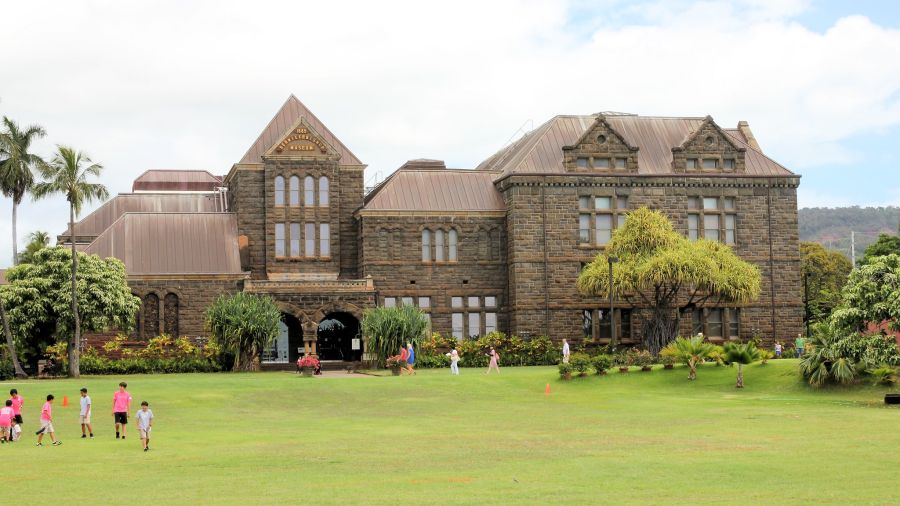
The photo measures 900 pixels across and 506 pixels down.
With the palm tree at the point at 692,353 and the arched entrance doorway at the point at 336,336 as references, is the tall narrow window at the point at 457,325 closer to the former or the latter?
the arched entrance doorway at the point at 336,336

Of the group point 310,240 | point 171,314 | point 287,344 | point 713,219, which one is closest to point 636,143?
point 713,219

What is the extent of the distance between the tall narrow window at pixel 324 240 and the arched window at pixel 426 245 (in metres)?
4.93

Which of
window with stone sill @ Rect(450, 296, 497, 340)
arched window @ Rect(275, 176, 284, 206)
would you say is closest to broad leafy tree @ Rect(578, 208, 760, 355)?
window with stone sill @ Rect(450, 296, 497, 340)

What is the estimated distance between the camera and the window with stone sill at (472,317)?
6650cm

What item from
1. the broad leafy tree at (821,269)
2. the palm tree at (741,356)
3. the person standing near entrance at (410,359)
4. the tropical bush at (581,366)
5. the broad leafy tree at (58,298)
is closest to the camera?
the palm tree at (741,356)

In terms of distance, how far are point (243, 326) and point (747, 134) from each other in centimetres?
3248

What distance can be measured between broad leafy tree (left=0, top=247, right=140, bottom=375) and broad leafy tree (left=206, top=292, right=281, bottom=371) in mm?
4197

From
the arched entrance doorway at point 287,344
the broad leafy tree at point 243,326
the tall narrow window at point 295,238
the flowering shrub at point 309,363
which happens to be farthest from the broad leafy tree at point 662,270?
the broad leafy tree at point 243,326

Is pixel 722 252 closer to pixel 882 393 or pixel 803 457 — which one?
pixel 882 393

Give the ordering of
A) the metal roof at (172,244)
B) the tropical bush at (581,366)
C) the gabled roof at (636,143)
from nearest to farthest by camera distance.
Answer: the tropical bush at (581,366) → the metal roof at (172,244) → the gabled roof at (636,143)

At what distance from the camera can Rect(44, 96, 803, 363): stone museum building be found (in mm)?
65062

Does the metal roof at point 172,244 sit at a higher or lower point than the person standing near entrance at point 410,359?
higher

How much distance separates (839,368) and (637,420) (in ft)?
34.4

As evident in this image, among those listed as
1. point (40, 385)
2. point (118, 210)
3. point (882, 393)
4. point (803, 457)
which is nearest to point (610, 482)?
point (803, 457)
